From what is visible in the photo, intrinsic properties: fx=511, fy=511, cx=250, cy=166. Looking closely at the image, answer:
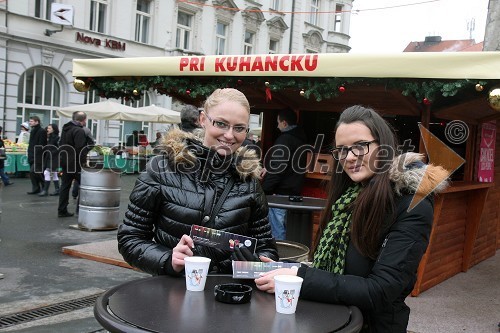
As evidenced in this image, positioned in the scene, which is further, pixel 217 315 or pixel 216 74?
pixel 216 74

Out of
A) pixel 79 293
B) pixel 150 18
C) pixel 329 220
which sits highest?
pixel 150 18

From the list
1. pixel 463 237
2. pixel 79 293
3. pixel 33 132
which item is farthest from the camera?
pixel 33 132

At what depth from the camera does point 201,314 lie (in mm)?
1760

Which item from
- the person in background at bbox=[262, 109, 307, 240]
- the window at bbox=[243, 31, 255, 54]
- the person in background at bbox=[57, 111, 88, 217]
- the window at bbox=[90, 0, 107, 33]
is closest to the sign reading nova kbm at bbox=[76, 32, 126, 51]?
the window at bbox=[90, 0, 107, 33]

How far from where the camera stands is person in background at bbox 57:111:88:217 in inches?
359

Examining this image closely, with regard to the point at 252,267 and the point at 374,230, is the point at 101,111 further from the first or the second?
the point at 374,230

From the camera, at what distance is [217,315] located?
1.76 meters

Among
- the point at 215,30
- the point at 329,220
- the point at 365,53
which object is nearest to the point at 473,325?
the point at 365,53

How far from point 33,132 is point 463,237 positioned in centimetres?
1038

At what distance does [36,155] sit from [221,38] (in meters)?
17.0

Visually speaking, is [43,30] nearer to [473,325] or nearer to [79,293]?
[79,293]

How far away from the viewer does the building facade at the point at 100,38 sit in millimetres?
18359

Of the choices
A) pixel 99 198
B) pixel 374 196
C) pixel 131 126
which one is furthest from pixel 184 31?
pixel 374 196
